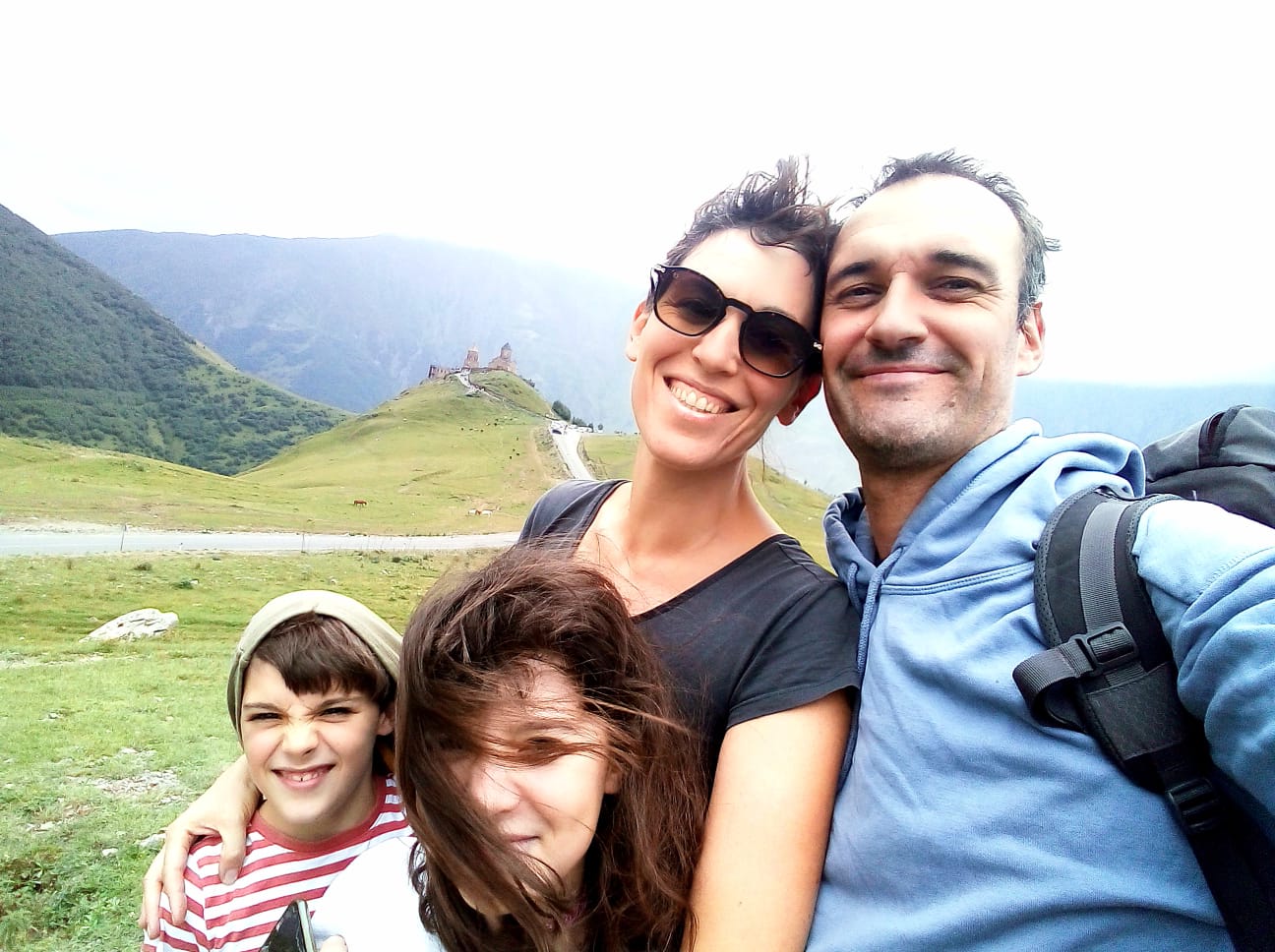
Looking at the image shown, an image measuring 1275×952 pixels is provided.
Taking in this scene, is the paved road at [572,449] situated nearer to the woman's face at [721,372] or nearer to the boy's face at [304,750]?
the boy's face at [304,750]

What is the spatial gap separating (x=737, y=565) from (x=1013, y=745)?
3.00ft

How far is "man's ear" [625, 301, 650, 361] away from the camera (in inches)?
107

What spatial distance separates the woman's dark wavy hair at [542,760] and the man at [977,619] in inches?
18.0

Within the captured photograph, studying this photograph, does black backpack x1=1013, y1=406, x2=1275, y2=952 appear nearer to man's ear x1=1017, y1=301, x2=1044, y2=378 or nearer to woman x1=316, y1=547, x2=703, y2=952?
man's ear x1=1017, y1=301, x2=1044, y2=378

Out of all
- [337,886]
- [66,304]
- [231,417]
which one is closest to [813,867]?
[337,886]

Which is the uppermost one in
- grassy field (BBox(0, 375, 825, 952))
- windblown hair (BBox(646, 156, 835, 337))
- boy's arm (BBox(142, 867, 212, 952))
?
windblown hair (BBox(646, 156, 835, 337))

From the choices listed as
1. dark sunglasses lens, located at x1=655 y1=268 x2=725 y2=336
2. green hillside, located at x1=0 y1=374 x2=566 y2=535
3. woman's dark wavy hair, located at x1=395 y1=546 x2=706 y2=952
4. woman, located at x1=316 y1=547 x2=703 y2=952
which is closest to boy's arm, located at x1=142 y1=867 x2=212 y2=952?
woman, located at x1=316 y1=547 x2=703 y2=952

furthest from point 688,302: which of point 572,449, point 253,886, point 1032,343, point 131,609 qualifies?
point 572,449

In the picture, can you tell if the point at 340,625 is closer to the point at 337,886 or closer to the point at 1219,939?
the point at 337,886

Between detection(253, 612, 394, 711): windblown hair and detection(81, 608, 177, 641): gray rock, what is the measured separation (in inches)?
752

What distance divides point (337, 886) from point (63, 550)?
36156mm

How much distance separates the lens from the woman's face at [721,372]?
2.28 meters

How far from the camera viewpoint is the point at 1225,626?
1.29 m

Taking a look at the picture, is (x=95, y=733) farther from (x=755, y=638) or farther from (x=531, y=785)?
(x=755, y=638)
